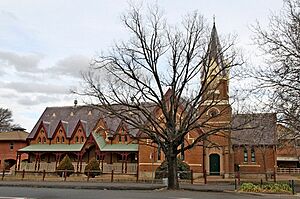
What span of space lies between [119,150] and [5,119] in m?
51.9

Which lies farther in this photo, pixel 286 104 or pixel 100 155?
pixel 100 155

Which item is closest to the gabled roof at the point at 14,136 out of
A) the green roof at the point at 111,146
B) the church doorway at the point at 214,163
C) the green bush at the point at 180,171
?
the green roof at the point at 111,146

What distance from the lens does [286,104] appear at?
66.1ft

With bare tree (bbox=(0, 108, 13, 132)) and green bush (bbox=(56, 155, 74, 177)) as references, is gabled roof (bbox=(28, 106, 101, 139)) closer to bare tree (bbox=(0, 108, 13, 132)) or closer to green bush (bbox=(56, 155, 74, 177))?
green bush (bbox=(56, 155, 74, 177))

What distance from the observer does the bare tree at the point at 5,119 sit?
3397 inches

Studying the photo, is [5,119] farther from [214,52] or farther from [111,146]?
[214,52]

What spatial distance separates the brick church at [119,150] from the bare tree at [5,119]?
3307 cm

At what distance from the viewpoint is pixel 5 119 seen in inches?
3482

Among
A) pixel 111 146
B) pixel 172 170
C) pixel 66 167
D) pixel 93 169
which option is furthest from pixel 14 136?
pixel 172 170

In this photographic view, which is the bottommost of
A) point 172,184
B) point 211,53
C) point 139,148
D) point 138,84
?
point 172,184

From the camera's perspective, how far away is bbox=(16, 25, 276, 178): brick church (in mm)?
43500

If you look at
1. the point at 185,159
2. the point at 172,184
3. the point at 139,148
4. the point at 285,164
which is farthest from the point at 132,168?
the point at 285,164

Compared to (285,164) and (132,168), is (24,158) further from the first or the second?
(285,164)

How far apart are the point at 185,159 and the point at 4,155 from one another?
31190 millimetres
